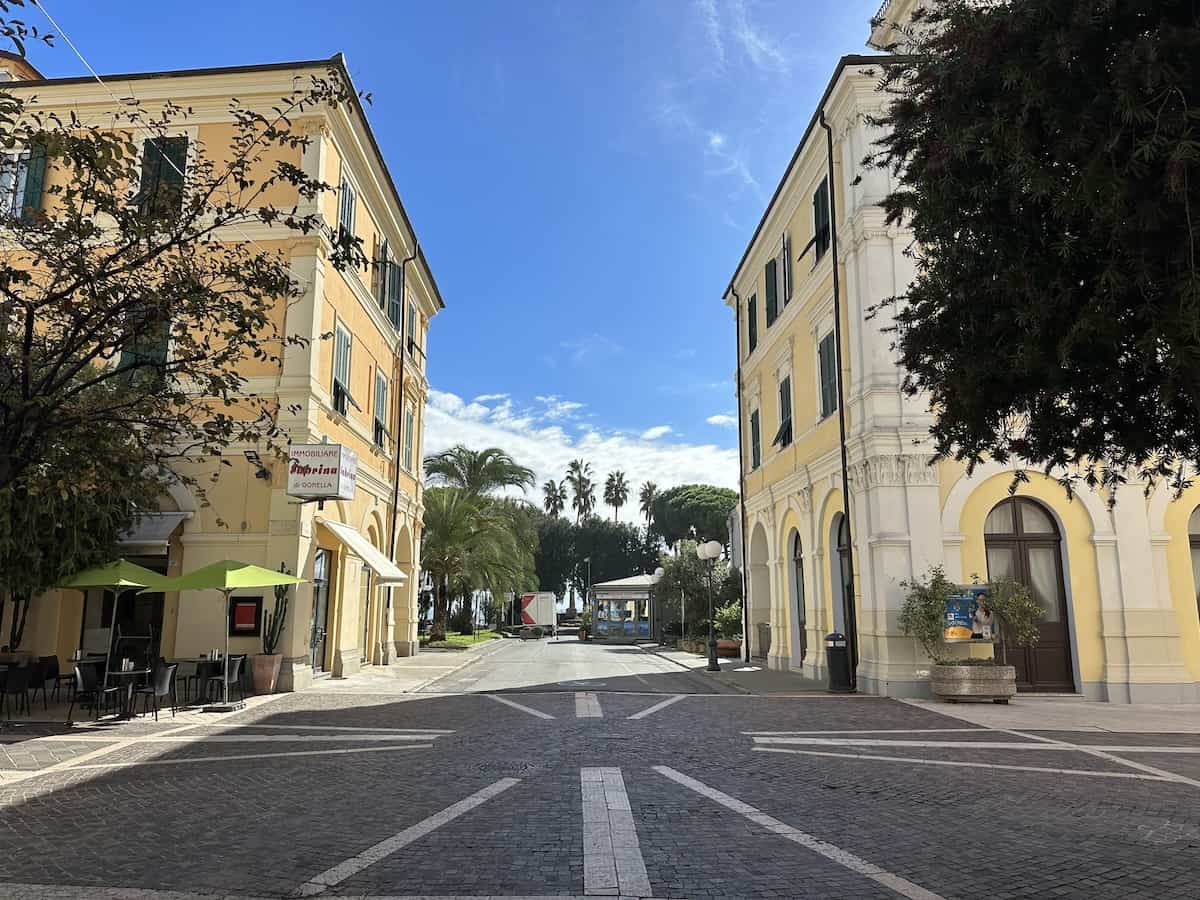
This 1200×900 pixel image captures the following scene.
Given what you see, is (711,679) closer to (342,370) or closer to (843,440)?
(843,440)

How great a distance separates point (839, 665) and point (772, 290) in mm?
11609

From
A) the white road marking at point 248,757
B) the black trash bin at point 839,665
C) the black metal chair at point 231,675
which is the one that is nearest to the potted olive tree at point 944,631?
the black trash bin at point 839,665

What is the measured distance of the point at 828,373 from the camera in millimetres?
18516

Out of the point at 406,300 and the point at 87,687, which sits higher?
the point at 406,300

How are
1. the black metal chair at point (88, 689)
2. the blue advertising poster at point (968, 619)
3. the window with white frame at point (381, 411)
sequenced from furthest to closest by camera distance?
the window with white frame at point (381, 411) < the blue advertising poster at point (968, 619) < the black metal chair at point (88, 689)

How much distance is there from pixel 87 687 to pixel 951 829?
1161 centimetres

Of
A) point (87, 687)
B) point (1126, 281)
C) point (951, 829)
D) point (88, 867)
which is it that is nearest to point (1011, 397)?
point (1126, 281)

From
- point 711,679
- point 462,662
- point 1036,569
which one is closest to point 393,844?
point 1036,569

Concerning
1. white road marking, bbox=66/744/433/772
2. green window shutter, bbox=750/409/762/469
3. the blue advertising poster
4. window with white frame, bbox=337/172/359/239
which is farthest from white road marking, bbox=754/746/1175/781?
green window shutter, bbox=750/409/762/469

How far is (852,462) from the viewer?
16.6 metres

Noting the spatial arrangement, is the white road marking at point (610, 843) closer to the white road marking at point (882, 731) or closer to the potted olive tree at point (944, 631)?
the white road marking at point (882, 731)

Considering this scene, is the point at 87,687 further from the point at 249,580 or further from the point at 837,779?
the point at 837,779

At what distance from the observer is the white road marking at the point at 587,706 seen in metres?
13.1

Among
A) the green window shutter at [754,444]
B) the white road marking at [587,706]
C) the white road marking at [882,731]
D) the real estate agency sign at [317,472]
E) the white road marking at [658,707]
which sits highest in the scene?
the green window shutter at [754,444]
